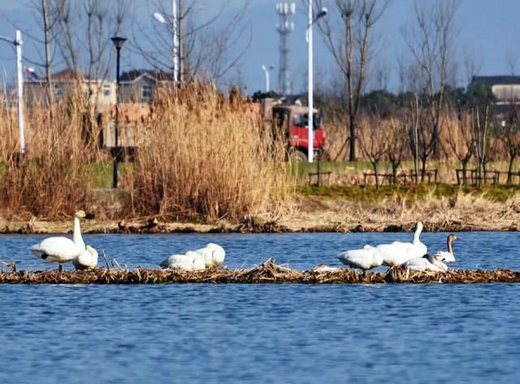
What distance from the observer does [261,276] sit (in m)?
18.7

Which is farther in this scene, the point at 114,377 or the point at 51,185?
the point at 51,185

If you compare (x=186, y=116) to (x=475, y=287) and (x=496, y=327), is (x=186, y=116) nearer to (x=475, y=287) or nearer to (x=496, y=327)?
(x=475, y=287)

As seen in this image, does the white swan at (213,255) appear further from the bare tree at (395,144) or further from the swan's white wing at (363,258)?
the bare tree at (395,144)

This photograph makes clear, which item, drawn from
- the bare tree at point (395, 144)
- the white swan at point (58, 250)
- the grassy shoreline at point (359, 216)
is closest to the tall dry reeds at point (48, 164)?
the grassy shoreline at point (359, 216)

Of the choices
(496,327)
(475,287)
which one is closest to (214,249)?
(475,287)

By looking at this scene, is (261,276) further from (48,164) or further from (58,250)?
(48,164)

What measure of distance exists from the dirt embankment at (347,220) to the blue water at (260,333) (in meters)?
9.52

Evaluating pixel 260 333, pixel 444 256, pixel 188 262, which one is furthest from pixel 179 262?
pixel 260 333

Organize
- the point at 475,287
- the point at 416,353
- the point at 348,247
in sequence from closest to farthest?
the point at 416,353 → the point at 475,287 → the point at 348,247

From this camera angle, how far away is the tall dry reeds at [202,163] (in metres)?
28.4

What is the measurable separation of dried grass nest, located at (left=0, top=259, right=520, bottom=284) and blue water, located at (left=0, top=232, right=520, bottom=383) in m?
0.18

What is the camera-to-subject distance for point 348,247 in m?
25.0

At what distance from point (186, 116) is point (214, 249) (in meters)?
9.17

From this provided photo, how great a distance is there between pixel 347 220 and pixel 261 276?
36.3ft
